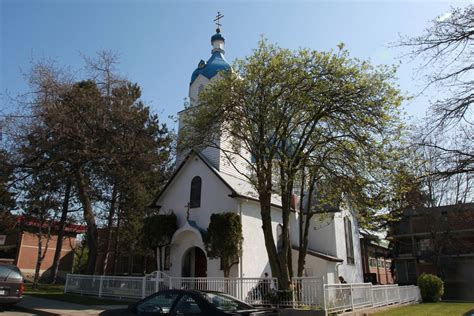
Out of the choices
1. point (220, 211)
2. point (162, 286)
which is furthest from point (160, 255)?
point (220, 211)

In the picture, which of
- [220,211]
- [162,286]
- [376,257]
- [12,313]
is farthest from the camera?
[376,257]

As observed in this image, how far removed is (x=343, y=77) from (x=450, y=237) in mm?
28392

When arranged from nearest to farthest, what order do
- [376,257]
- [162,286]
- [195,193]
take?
[162,286], [195,193], [376,257]

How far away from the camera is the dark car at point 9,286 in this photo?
14.3 meters

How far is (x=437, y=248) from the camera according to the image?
35.6 meters

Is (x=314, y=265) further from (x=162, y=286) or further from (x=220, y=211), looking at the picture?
(x=162, y=286)

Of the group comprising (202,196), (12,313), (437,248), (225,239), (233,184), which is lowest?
(12,313)

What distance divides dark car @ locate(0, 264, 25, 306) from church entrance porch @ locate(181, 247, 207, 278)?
9.28 meters

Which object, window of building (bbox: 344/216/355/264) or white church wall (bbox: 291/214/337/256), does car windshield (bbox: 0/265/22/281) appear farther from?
window of building (bbox: 344/216/355/264)

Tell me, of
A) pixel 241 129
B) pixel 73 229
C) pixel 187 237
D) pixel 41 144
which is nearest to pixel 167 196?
pixel 187 237

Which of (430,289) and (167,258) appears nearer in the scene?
(167,258)

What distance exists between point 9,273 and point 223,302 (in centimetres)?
1072

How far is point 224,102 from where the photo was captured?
625 inches

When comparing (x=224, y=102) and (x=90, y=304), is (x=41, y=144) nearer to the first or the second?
(x=90, y=304)
